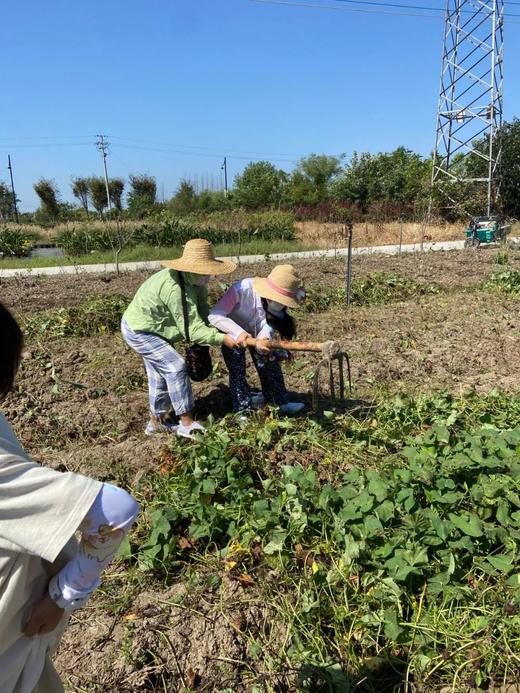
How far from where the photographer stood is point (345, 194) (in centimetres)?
3045

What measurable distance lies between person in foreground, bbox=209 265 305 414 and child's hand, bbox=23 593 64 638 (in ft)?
8.09

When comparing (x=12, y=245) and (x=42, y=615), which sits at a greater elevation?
(x=12, y=245)

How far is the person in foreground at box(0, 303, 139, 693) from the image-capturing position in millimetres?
923

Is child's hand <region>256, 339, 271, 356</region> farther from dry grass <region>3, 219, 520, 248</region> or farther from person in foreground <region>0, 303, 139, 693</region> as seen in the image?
dry grass <region>3, 219, 520, 248</region>

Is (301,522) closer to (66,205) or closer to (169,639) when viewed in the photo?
(169,639)

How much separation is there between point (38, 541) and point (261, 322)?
9.40 feet

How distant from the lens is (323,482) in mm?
2922

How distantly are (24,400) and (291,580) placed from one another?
310cm

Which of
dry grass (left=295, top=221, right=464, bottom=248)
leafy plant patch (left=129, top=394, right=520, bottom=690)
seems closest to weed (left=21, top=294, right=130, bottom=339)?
leafy plant patch (left=129, top=394, right=520, bottom=690)

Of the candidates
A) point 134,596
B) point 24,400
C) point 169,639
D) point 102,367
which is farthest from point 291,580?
point 102,367

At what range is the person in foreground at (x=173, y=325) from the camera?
346 cm

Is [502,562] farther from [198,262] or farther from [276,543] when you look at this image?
[198,262]

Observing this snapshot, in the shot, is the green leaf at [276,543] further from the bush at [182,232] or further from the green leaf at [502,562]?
the bush at [182,232]

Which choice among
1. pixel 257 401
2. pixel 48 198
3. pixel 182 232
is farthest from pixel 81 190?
pixel 257 401
